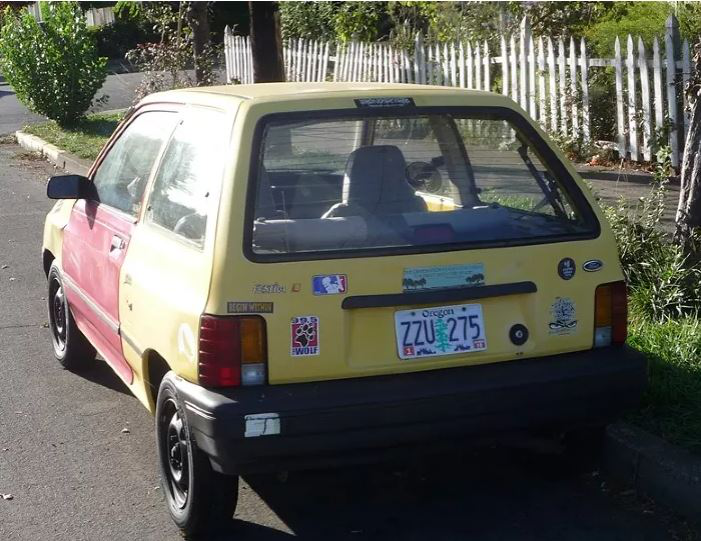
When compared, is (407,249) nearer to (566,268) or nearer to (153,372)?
(566,268)

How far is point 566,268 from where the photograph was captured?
13.7 ft

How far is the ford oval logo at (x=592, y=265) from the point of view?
4.21 m

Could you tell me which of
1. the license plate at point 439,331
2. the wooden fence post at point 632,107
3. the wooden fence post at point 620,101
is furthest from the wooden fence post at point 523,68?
the license plate at point 439,331

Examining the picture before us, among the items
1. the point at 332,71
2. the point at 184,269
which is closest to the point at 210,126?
the point at 184,269

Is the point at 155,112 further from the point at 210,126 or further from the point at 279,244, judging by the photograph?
the point at 279,244

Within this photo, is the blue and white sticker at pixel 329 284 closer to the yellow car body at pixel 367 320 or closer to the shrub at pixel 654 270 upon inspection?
the yellow car body at pixel 367 320

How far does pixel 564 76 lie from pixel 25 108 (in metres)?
17.3

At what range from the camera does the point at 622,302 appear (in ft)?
14.1

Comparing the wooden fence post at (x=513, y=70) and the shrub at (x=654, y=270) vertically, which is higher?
the wooden fence post at (x=513, y=70)

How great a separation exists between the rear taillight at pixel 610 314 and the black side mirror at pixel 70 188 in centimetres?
279

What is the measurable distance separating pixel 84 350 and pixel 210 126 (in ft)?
8.21

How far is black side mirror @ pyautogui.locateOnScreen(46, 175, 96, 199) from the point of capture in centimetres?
561

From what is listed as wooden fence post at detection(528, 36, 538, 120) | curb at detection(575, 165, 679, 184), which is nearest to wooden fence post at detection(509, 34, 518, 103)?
wooden fence post at detection(528, 36, 538, 120)

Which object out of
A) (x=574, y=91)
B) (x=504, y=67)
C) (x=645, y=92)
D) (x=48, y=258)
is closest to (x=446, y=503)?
(x=48, y=258)
